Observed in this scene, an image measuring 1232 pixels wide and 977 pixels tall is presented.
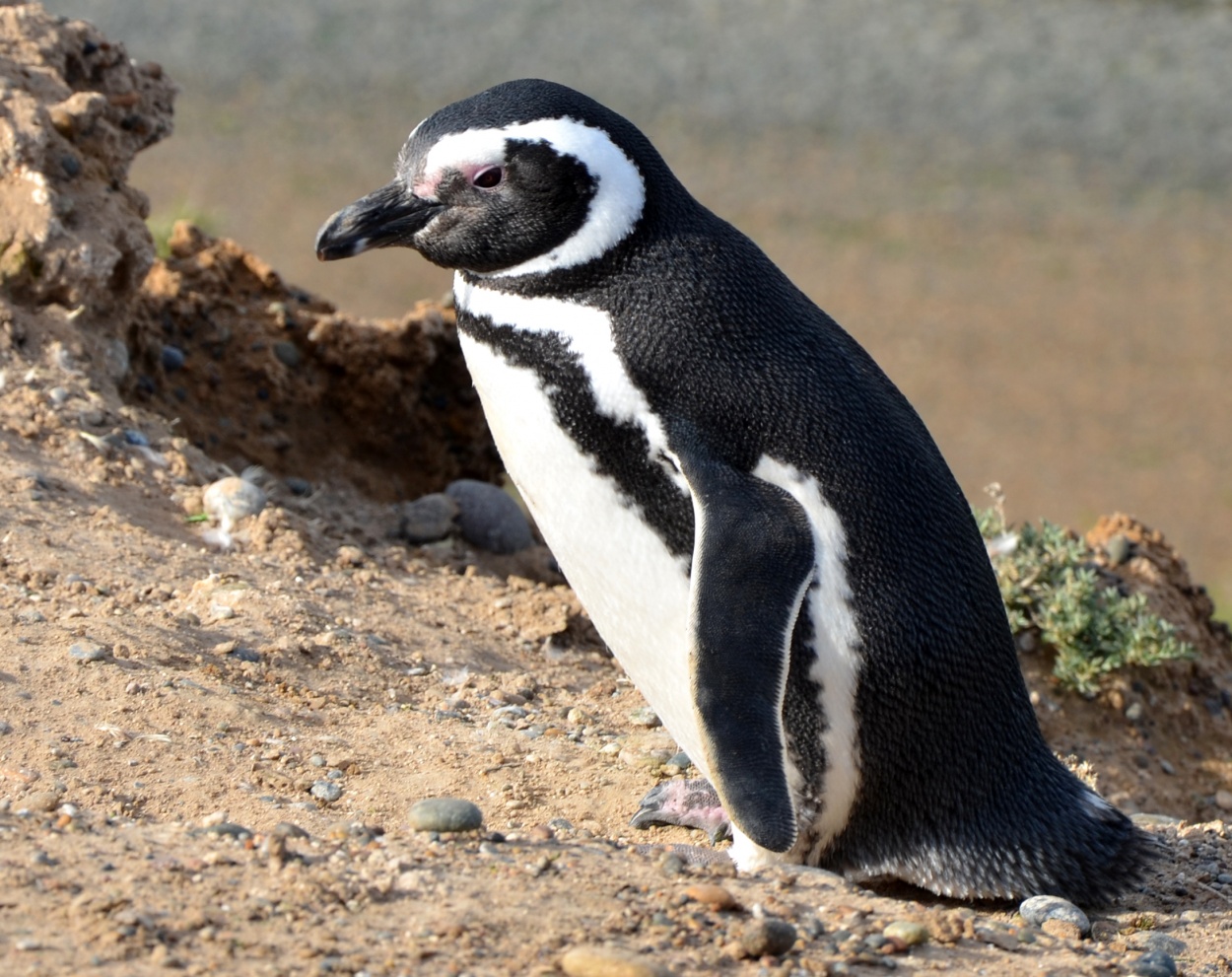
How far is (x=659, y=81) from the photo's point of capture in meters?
17.1

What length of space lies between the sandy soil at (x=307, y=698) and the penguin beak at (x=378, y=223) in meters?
0.98

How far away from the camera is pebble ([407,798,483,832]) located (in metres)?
2.62

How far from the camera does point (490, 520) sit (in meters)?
4.98

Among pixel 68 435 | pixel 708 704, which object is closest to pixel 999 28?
pixel 68 435

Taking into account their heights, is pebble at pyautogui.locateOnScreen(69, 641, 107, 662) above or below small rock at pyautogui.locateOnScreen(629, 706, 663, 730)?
above

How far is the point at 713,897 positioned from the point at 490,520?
8.62 ft

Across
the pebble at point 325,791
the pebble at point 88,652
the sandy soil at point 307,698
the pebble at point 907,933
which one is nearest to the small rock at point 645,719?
the sandy soil at point 307,698

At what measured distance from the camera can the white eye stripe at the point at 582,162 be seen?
9.45 feet

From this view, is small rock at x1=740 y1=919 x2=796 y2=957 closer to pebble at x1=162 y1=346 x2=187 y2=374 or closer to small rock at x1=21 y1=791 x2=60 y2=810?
small rock at x1=21 y1=791 x2=60 y2=810

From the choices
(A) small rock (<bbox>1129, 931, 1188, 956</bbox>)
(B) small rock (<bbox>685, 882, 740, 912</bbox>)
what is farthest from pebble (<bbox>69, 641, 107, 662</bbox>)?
(A) small rock (<bbox>1129, 931, 1188, 956</bbox>)

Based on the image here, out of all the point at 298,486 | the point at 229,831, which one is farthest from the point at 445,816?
the point at 298,486

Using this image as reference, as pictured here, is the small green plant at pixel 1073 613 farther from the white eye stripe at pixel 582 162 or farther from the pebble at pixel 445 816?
the pebble at pixel 445 816

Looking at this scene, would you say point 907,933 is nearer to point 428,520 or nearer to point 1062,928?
point 1062,928

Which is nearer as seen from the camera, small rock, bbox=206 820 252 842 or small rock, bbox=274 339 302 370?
small rock, bbox=206 820 252 842
